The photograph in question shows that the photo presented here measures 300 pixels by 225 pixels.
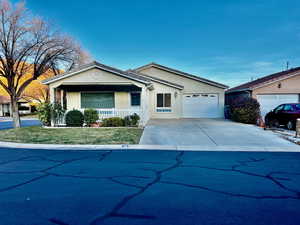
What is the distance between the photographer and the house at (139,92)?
14062 millimetres

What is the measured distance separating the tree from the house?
11.9 ft

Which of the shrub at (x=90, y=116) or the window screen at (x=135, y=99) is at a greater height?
the window screen at (x=135, y=99)

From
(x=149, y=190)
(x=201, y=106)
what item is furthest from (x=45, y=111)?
(x=201, y=106)

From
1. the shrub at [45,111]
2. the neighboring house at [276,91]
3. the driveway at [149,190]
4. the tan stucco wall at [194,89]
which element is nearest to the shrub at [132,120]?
the shrub at [45,111]

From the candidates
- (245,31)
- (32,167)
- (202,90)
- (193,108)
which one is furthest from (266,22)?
(32,167)

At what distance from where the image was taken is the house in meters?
14.1

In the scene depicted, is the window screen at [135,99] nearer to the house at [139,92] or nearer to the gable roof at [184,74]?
the house at [139,92]

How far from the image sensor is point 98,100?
56.4ft

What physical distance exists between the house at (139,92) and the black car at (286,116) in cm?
577

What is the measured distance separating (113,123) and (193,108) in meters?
9.34

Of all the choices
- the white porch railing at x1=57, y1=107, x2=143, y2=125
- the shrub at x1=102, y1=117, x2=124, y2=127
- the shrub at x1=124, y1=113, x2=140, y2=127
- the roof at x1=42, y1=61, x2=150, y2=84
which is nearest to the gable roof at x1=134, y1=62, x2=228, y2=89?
the roof at x1=42, y1=61, x2=150, y2=84

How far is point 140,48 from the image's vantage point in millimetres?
26188

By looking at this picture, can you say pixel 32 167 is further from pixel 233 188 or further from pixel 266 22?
pixel 266 22

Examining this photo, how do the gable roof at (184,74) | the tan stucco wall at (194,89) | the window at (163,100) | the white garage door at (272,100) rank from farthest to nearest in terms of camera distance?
the tan stucco wall at (194,89) → the gable roof at (184,74) → the window at (163,100) → the white garage door at (272,100)
